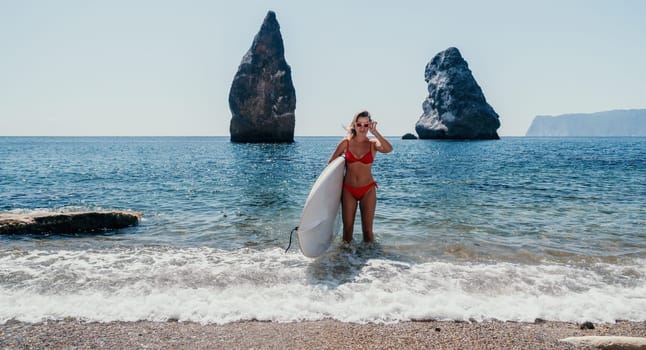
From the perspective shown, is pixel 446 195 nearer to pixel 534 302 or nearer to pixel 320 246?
pixel 320 246

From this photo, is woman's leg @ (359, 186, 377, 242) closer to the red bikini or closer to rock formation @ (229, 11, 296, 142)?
the red bikini

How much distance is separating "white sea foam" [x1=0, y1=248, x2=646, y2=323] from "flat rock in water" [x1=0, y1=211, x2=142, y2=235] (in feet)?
5.54

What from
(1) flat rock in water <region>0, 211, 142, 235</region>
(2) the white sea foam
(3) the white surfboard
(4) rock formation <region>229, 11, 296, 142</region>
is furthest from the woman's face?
(4) rock formation <region>229, 11, 296, 142</region>

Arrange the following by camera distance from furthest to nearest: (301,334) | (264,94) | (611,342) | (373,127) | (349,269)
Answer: (264,94), (373,127), (349,269), (301,334), (611,342)

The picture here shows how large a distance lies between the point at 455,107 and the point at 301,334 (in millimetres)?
110231

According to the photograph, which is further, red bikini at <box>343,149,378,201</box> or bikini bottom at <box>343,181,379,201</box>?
bikini bottom at <box>343,181,379,201</box>

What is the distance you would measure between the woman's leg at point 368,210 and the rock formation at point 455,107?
340ft

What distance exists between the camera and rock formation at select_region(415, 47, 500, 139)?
106 metres

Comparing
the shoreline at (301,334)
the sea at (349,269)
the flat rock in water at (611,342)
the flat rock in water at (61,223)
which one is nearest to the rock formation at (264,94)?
the sea at (349,269)

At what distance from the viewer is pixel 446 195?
52.2 ft

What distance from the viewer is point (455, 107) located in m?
Result: 107

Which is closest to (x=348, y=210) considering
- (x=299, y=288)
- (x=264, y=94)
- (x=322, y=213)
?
(x=322, y=213)

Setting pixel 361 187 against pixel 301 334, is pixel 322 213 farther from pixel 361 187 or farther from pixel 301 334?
pixel 301 334

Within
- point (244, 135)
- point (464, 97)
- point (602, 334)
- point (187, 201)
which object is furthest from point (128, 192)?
point (464, 97)
